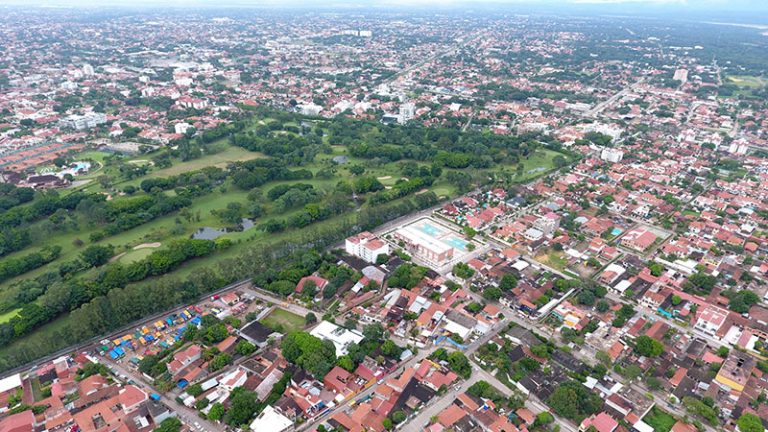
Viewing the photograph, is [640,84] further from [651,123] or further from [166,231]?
[166,231]

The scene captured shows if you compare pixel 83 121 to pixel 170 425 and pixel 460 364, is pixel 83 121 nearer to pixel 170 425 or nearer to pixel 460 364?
pixel 170 425

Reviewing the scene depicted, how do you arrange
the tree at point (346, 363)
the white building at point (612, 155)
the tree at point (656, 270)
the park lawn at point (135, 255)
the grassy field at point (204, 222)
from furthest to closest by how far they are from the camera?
the white building at point (612, 155)
the park lawn at point (135, 255)
the tree at point (656, 270)
the grassy field at point (204, 222)
the tree at point (346, 363)

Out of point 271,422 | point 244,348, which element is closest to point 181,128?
point 244,348

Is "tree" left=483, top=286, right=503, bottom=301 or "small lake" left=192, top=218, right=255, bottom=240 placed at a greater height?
"tree" left=483, top=286, right=503, bottom=301

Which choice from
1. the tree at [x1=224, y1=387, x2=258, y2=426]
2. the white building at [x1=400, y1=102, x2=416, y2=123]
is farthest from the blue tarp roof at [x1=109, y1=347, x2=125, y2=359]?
the white building at [x1=400, y1=102, x2=416, y2=123]

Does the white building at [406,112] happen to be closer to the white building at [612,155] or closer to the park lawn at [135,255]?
the white building at [612,155]

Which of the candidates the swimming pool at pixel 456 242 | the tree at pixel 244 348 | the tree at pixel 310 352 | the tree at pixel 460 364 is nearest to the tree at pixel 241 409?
the tree at pixel 310 352

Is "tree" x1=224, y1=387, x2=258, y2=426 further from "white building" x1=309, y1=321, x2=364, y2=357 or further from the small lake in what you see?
the small lake
